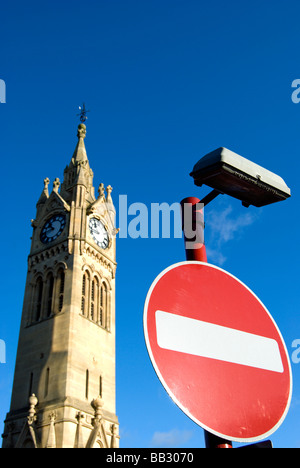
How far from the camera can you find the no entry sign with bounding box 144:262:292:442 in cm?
291

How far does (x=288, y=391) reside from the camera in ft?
10.8

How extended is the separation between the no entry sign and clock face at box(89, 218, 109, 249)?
118ft

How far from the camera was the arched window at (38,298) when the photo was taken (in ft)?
120

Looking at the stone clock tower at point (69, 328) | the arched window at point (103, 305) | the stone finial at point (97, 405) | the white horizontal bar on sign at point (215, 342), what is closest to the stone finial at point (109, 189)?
the stone clock tower at point (69, 328)

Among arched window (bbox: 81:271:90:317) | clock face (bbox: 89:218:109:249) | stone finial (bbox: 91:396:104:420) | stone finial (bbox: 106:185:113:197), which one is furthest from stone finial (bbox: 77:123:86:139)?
stone finial (bbox: 91:396:104:420)

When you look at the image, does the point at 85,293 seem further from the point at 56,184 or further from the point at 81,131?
the point at 81,131

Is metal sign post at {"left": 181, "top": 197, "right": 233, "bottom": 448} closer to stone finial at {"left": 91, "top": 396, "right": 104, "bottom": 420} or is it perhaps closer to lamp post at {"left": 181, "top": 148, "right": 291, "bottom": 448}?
lamp post at {"left": 181, "top": 148, "right": 291, "bottom": 448}

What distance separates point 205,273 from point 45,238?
37483 millimetres

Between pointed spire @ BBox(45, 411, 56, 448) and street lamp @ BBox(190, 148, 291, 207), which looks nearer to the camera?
street lamp @ BBox(190, 148, 291, 207)

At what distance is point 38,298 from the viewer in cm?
3762

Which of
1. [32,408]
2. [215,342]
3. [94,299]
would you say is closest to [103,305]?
[94,299]

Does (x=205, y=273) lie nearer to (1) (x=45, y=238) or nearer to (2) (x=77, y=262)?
(2) (x=77, y=262)

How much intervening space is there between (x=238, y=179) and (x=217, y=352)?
47.9 inches
